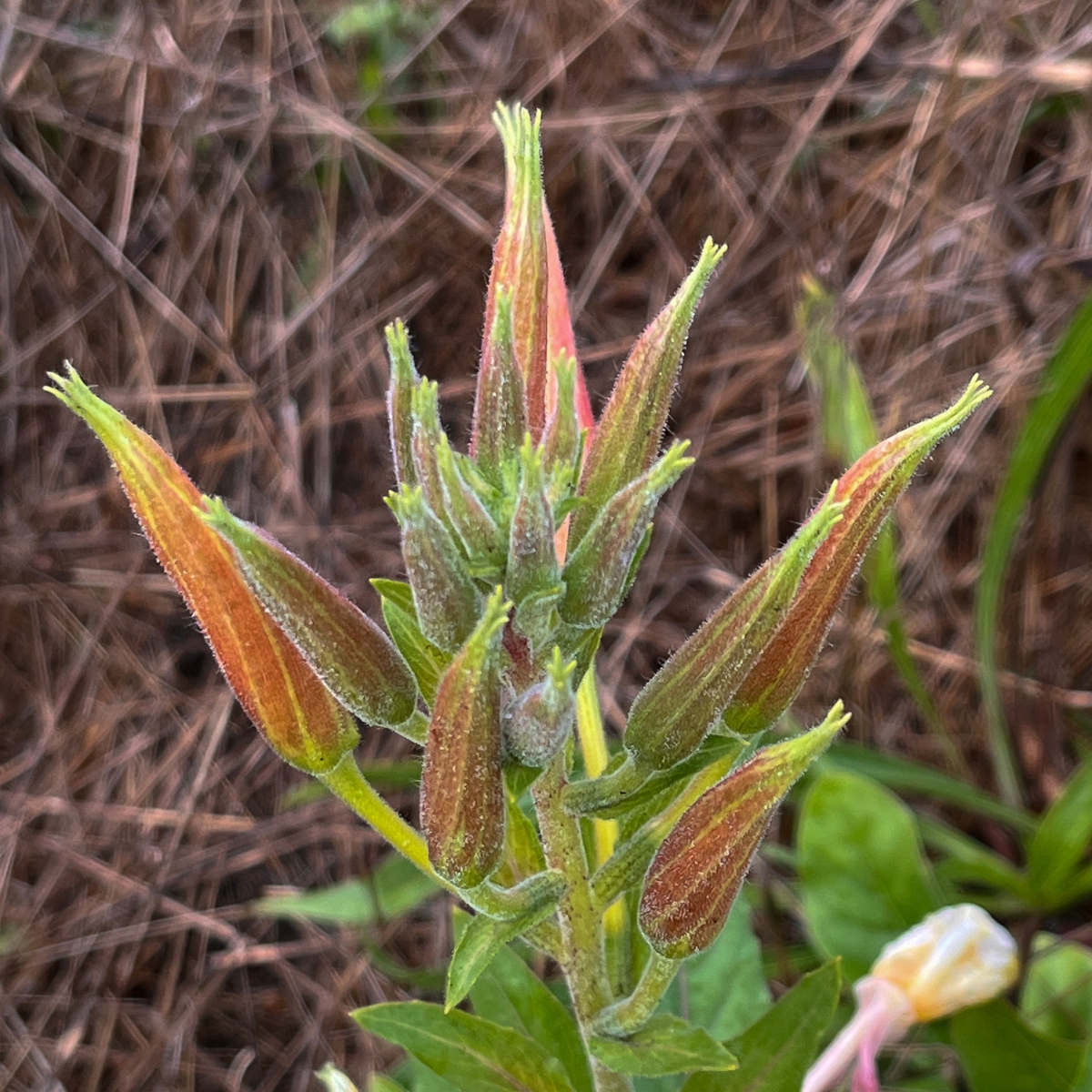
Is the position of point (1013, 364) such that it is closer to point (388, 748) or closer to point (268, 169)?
point (388, 748)

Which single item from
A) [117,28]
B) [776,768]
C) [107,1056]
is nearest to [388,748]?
[107,1056]

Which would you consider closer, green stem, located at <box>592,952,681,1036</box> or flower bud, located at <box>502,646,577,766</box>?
flower bud, located at <box>502,646,577,766</box>

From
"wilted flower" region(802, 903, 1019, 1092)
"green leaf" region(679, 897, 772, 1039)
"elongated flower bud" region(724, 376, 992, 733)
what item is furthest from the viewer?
"green leaf" region(679, 897, 772, 1039)

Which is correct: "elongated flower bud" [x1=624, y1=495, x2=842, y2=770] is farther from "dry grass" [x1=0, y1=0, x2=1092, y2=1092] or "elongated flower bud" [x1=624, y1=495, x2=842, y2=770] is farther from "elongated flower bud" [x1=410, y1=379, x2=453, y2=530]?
"dry grass" [x1=0, y1=0, x2=1092, y2=1092]

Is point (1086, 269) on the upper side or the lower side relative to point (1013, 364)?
upper

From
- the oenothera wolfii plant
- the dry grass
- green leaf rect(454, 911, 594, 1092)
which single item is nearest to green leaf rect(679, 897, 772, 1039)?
green leaf rect(454, 911, 594, 1092)

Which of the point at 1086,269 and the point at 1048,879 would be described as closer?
the point at 1048,879

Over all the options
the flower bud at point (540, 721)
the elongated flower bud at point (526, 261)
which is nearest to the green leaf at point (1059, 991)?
the flower bud at point (540, 721)

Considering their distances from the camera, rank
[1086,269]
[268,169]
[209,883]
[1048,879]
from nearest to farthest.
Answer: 1. [1048,879]
2. [1086,269]
3. [209,883]
4. [268,169]
